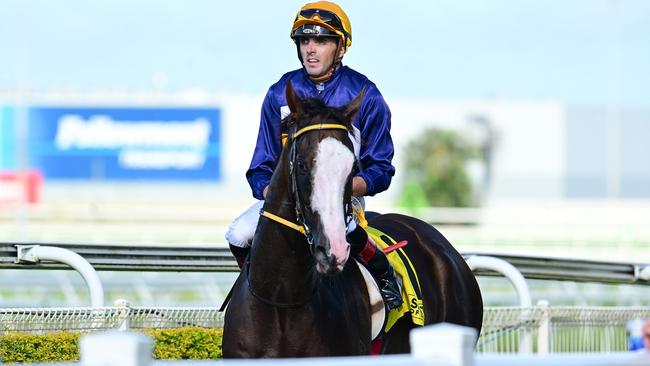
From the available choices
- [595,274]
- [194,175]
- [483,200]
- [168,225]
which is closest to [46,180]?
[194,175]

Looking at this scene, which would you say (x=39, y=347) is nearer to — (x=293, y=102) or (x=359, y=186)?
(x=359, y=186)

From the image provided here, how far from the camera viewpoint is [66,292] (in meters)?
17.4

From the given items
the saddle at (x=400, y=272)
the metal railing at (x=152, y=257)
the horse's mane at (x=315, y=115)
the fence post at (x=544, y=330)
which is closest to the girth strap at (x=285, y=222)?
the horse's mane at (x=315, y=115)

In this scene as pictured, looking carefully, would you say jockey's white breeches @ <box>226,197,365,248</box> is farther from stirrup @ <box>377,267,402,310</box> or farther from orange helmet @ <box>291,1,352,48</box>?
orange helmet @ <box>291,1,352,48</box>

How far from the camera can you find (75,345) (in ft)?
21.1

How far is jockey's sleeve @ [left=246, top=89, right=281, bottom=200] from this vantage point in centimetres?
558

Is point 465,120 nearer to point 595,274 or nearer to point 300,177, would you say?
point 595,274

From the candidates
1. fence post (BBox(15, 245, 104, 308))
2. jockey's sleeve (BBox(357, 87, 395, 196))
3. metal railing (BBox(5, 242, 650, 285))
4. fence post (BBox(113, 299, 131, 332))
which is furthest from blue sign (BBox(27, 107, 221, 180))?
jockey's sleeve (BBox(357, 87, 395, 196))

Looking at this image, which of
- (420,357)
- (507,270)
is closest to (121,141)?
(507,270)

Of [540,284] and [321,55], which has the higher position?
[321,55]

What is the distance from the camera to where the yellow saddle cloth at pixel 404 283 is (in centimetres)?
571

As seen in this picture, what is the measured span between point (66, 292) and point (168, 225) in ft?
76.6

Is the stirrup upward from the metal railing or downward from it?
upward

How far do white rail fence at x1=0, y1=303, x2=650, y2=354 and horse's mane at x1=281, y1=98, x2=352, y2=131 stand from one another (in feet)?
6.02
